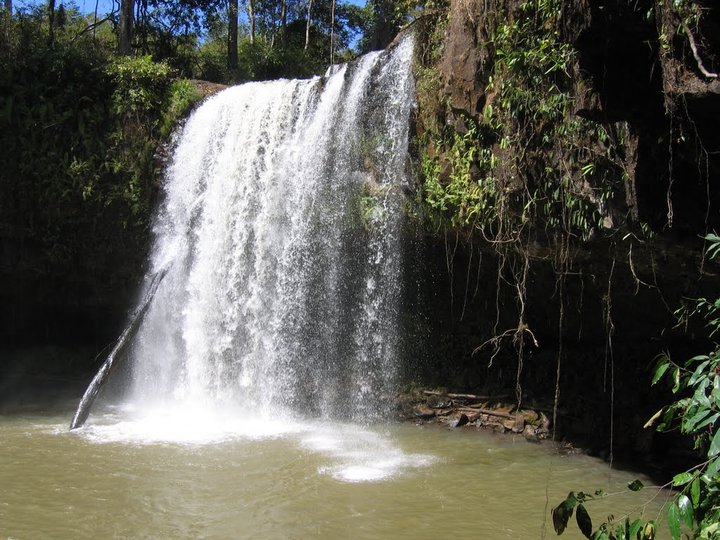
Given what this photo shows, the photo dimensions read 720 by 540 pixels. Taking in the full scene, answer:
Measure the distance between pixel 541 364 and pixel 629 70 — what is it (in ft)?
19.8

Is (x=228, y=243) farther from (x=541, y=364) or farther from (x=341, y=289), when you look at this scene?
(x=541, y=364)

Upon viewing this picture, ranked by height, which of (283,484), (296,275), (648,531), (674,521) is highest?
(296,275)

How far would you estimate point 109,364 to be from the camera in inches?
376

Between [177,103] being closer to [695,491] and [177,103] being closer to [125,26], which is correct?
[125,26]

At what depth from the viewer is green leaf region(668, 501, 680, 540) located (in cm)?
234

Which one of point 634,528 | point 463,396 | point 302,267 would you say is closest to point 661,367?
point 634,528

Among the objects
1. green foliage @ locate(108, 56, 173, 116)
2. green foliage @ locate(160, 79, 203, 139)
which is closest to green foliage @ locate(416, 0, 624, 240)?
green foliage @ locate(160, 79, 203, 139)

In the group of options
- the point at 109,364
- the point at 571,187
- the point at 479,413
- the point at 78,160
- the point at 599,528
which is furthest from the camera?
the point at 78,160

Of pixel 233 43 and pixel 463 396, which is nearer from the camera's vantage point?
pixel 463 396

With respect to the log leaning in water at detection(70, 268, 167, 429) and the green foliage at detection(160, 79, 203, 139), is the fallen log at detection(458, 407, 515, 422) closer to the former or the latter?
the log leaning in water at detection(70, 268, 167, 429)

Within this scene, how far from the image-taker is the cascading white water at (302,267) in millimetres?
9625

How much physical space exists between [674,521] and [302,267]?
7.96 meters

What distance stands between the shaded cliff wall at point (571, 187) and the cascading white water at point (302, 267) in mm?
789

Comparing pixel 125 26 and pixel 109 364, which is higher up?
pixel 125 26
